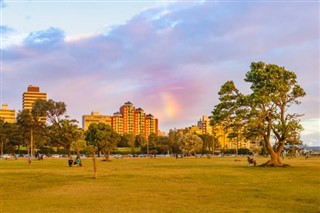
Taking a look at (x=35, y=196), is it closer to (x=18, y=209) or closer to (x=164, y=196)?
(x=18, y=209)

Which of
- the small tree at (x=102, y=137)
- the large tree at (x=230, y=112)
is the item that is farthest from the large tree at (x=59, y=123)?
the large tree at (x=230, y=112)

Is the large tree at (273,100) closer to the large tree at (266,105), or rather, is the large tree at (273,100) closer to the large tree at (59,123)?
the large tree at (266,105)

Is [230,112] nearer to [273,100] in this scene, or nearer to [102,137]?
[273,100]

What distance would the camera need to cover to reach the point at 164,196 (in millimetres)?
25297

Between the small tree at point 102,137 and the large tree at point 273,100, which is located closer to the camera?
the large tree at point 273,100

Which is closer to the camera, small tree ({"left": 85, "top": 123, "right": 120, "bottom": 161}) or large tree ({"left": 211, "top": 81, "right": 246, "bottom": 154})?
large tree ({"left": 211, "top": 81, "right": 246, "bottom": 154})

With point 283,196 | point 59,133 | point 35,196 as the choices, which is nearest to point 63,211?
point 35,196

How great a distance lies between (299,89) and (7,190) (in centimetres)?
4997

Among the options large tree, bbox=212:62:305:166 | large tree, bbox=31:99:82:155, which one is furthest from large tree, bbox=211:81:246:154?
large tree, bbox=31:99:82:155

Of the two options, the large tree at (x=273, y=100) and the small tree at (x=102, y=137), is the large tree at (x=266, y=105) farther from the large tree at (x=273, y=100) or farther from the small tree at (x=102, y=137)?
the small tree at (x=102, y=137)

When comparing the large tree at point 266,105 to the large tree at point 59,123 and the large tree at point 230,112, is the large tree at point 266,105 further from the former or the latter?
the large tree at point 59,123

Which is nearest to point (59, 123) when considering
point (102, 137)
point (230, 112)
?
point (102, 137)

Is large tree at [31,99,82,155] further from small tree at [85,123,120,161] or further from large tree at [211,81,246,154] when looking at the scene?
large tree at [211,81,246,154]

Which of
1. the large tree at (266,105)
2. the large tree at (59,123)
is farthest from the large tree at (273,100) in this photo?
the large tree at (59,123)
